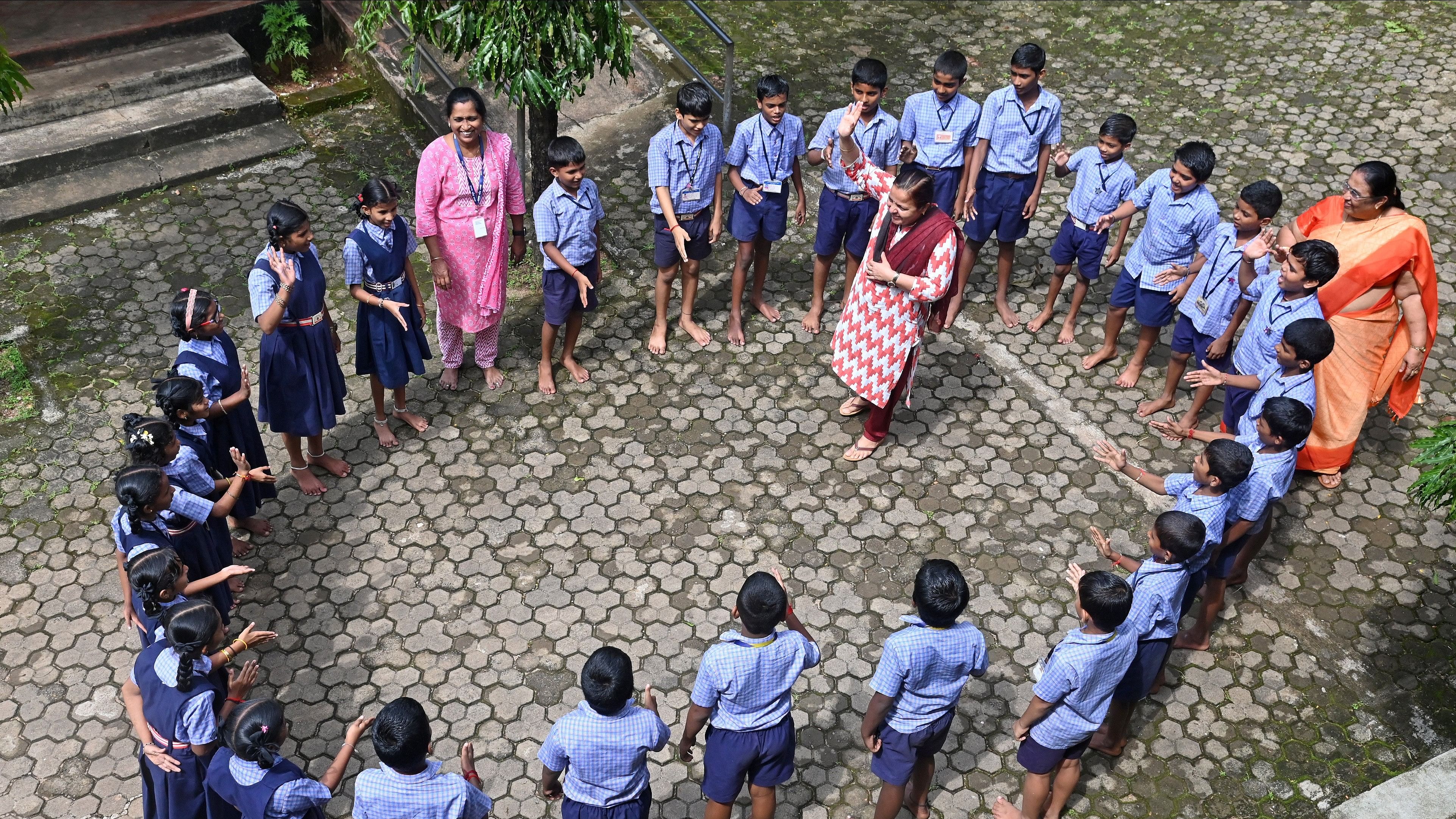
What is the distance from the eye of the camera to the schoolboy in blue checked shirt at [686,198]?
6.62m

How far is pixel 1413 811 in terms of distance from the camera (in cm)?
473

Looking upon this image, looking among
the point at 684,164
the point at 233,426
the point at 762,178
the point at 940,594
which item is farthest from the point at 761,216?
the point at 940,594

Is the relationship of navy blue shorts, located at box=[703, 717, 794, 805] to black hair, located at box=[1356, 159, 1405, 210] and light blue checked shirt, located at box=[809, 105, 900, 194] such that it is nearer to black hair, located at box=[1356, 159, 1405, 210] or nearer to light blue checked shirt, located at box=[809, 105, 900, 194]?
light blue checked shirt, located at box=[809, 105, 900, 194]

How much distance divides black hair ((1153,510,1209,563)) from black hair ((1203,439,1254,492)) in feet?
1.10

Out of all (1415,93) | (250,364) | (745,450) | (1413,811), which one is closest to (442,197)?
(250,364)

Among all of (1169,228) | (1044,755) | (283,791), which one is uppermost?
(1169,228)

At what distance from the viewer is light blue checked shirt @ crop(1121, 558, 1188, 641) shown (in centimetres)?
468

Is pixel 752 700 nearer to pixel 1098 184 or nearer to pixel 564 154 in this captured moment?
pixel 564 154

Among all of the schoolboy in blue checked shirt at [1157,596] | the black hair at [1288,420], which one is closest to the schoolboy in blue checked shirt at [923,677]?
the schoolboy in blue checked shirt at [1157,596]

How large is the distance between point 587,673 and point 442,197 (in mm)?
3486

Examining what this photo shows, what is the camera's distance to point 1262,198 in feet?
19.9

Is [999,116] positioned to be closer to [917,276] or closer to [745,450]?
[917,276]

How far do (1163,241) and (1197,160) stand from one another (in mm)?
487

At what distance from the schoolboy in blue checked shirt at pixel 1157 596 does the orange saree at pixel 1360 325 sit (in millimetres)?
2110
